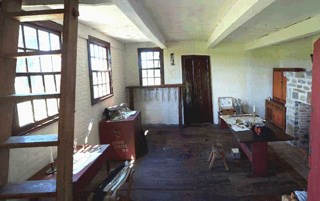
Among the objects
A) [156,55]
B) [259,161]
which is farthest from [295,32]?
[156,55]

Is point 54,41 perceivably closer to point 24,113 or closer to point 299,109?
point 24,113

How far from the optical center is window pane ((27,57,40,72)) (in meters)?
2.74

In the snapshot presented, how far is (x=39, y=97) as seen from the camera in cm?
136

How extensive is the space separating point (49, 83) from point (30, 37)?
659mm

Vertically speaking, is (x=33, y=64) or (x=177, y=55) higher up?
(x=177, y=55)

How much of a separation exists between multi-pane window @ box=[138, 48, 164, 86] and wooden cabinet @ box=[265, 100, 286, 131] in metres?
3.35

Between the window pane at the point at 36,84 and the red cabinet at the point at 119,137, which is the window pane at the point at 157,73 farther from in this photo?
the window pane at the point at 36,84

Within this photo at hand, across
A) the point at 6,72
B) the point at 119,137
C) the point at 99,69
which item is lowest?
the point at 119,137

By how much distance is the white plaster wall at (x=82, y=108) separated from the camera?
242 cm

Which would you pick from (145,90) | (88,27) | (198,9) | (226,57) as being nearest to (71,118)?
(198,9)

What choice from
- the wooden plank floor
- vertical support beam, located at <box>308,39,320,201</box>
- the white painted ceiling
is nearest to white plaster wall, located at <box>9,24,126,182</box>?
the white painted ceiling

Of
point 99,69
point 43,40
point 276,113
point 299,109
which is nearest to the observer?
point 43,40

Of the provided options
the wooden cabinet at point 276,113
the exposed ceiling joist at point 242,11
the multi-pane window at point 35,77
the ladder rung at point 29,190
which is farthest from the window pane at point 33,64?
the wooden cabinet at point 276,113

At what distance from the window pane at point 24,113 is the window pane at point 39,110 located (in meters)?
0.10
